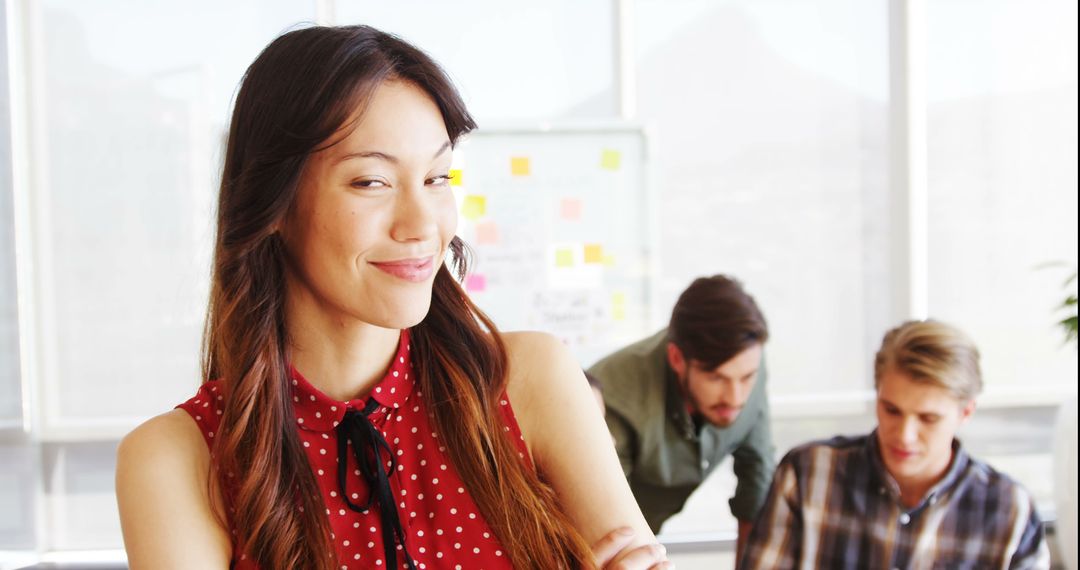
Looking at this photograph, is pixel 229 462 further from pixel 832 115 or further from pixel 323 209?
pixel 832 115

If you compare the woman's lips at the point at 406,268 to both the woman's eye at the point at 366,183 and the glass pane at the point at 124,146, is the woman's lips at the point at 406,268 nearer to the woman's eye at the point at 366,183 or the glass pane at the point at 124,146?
the woman's eye at the point at 366,183

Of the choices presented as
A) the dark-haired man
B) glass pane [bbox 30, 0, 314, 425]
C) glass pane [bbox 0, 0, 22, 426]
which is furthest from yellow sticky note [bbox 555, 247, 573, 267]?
glass pane [bbox 0, 0, 22, 426]

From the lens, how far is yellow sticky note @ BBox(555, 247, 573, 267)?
3852 mm

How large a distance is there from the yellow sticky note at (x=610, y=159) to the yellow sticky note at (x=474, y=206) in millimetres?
466

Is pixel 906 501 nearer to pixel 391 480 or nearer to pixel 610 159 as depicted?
pixel 391 480

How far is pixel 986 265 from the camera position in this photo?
14.0 feet

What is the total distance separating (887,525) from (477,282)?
6.29 feet

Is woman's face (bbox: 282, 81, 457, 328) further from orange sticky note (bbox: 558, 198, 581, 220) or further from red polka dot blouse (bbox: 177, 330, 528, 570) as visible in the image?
orange sticky note (bbox: 558, 198, 581, 220)

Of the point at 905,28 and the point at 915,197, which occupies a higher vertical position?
the point at 905,28

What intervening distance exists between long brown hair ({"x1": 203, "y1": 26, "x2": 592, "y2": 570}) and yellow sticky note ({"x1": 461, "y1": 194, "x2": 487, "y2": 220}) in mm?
2704

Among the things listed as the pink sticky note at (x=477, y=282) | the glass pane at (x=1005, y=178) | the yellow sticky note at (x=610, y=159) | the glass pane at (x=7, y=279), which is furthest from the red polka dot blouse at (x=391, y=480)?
the glass pane at (x=1005, y=178)

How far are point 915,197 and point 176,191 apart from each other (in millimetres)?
2931

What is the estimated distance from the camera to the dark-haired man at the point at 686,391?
2.57 m

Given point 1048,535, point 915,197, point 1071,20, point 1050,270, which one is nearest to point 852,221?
point 915,197
